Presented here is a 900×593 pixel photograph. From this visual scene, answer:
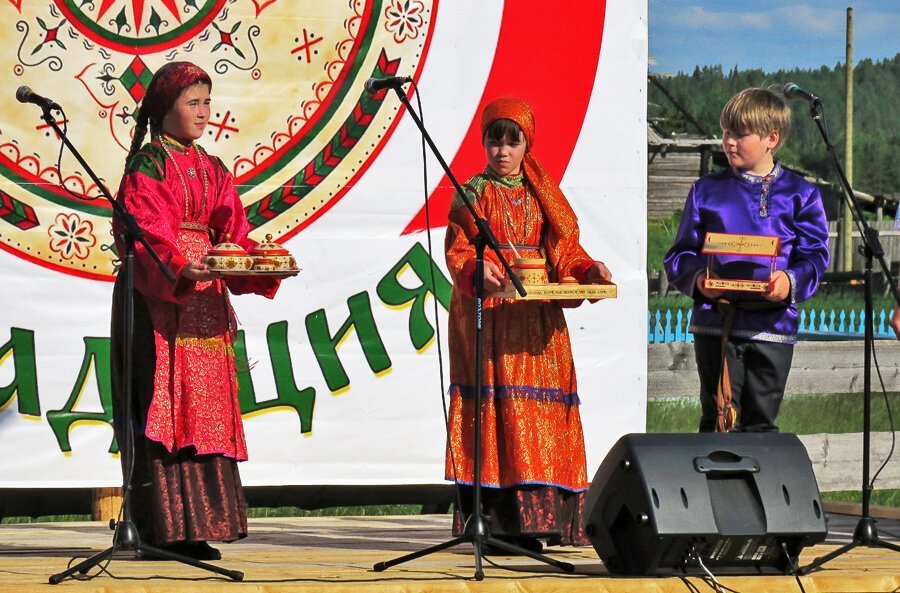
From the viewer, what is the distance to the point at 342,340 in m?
5.89

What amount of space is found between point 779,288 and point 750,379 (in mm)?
335

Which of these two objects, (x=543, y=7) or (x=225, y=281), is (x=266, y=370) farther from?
(x=543, y=7)

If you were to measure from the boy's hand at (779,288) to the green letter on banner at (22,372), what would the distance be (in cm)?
278

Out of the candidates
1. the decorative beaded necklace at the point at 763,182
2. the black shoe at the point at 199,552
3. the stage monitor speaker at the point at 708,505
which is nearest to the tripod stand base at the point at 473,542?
the stage monitor speaker at the point at 708,505

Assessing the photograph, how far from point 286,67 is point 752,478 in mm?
2654

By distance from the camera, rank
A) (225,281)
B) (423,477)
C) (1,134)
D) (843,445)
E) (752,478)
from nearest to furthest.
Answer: (752,478) < (225,281) < (1,134) < (423,477) < (843,445)

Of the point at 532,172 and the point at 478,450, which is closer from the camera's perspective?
the point at 478,450

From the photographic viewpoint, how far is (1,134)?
220 inches

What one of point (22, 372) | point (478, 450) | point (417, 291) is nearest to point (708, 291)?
point (478, 450)

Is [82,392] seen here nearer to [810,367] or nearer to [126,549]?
[126,549]

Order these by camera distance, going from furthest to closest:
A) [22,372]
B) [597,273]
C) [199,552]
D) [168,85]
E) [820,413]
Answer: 1. [820,413]
2. [22,372]
3. [597,273]
4. [199,552]
5. [168,85]

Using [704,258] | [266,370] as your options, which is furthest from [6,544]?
[704,258]

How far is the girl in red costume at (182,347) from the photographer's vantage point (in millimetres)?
4434

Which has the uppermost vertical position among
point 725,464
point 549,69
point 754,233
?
point 549,69
